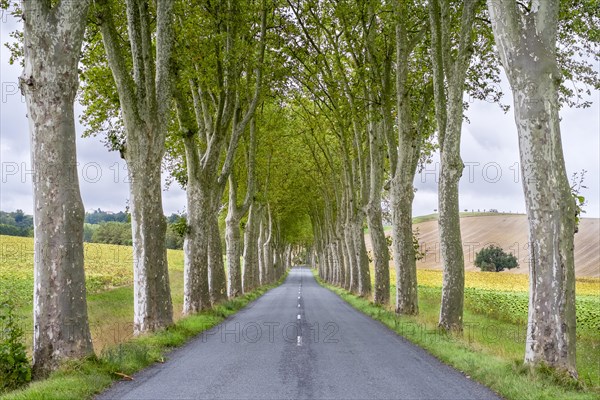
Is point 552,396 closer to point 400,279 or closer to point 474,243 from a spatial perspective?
point 400,279

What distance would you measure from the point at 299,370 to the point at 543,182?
16.8 feet

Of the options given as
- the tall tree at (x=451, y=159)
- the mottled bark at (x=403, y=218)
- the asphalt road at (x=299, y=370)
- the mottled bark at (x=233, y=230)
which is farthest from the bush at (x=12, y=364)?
the mottled bark at (x=233, y=230)

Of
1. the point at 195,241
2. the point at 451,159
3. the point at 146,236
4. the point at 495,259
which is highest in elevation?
the point at 451,159

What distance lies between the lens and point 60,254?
805cm

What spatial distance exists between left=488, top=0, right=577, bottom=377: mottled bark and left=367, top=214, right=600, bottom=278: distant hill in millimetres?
52463

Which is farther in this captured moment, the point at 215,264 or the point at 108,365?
the point at 215,264

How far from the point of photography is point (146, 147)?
1273cm

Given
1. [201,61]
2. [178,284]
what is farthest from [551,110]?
[178,284]

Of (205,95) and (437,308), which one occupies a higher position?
(205,95)

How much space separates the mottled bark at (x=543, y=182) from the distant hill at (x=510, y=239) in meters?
52.5

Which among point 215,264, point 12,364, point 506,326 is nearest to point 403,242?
point 506,326

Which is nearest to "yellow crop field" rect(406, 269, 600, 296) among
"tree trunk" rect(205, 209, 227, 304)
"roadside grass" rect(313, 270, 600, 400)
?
"tree trunk" rect(205, 209, 227, 304)

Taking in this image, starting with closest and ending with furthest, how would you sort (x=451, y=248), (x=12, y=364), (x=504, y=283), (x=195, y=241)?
1. (x=12, y=364)
2. (x=451, y=248)
3. (x=195, y=241)
4. (x=504, y=283)

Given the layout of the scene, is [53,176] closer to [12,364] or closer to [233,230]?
[12,364]
